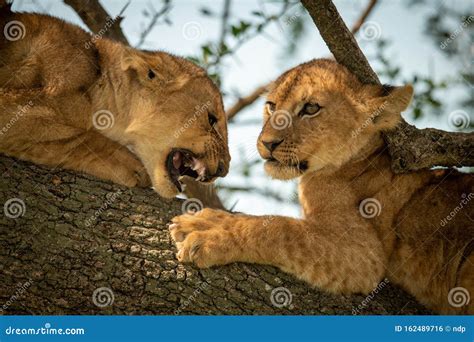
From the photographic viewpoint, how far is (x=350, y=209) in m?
5.62

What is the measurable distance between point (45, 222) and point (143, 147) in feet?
5.60

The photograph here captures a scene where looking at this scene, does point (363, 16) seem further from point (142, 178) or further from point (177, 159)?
point (142, 178)

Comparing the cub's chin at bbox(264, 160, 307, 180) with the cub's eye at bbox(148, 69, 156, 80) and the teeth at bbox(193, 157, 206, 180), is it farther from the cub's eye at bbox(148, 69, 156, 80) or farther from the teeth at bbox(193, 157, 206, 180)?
the cub's eye at bbox(148, 69, 156, 80)

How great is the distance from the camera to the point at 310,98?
19.4 feet

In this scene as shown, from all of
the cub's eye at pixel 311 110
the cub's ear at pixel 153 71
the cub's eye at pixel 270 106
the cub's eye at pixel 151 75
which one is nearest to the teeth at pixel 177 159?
the cub's ear at pixel 153 71

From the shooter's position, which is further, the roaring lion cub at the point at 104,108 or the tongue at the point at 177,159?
the tongue at the point at 177,159

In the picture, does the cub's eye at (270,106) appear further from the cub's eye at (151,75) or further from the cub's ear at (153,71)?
the cub's eye at (151,75)

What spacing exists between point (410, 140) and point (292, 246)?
1394mm

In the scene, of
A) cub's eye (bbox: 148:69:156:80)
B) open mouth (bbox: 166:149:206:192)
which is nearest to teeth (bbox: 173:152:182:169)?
open mouth (bbox: 166:149:206:192)

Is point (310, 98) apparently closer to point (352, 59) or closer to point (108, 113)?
point (352, 59)

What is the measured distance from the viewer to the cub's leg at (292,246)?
471 cm

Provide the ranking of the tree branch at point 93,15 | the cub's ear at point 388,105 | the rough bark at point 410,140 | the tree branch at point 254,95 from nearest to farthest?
1. the rough bark at point 410,140
2. the cub's ear at point 388,105
3. the tree branch at point 93,15
4. the tree branch at point 254,95

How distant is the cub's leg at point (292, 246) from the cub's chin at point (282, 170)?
57 centimetres

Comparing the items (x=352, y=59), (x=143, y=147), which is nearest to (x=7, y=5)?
(x=143, y=147)
